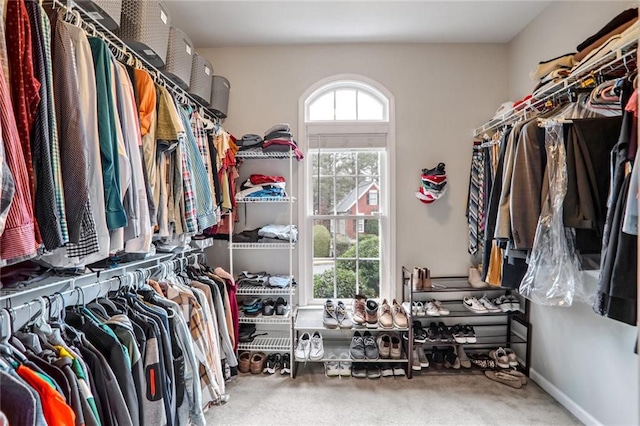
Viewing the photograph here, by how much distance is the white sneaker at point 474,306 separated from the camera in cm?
240

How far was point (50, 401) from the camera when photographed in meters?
0.87

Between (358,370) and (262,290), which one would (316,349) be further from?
(262,290)

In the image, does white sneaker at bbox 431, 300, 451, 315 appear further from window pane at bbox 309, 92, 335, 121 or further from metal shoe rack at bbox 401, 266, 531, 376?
window pane at bbox 309, 92, 335, 121

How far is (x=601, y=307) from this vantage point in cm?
114

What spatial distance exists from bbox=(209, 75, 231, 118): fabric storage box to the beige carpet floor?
2079 millimetres

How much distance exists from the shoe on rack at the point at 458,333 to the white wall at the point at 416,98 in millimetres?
439

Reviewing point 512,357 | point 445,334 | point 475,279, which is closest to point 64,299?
point 445,334

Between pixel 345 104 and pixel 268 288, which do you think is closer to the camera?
pixel 268 288

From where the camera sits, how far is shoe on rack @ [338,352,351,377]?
2.33m

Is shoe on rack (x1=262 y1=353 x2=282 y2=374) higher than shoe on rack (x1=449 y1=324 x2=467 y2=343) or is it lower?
lower

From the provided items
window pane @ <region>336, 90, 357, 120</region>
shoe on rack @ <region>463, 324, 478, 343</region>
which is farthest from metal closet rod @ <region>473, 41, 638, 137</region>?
shoe on rack @ <region>463, 324, 478, 343</region>

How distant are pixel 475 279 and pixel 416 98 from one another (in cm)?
159

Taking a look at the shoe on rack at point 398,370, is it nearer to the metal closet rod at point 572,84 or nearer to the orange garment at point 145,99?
the metal closet rod at point 572,84

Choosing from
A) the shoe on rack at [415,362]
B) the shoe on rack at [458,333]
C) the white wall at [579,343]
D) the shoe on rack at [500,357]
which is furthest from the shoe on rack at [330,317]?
the white wall at [579,343]
